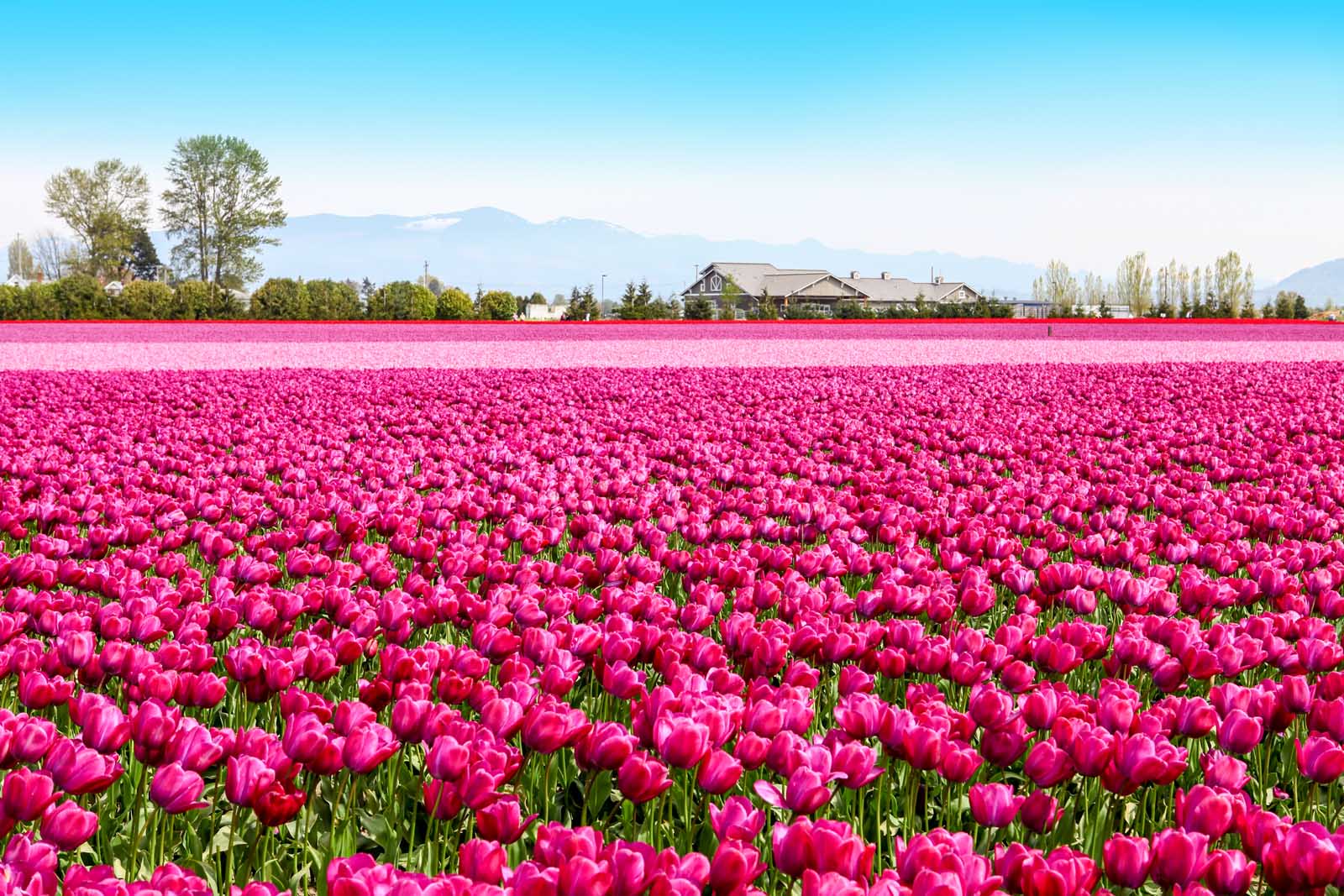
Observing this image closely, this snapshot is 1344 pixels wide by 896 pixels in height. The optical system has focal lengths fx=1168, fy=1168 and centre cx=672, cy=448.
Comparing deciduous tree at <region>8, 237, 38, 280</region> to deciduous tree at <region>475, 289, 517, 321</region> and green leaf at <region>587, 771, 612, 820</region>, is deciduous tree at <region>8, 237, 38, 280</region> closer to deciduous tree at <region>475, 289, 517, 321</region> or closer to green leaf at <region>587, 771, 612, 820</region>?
deciduous tree at <region>475, 289, 517, 321</region>

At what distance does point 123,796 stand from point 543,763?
1.05 m

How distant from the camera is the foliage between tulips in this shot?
6.95 feet

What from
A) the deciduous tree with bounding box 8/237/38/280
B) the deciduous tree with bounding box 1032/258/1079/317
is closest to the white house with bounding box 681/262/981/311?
the deciduous tree with bounding box 1032/258/1079/317

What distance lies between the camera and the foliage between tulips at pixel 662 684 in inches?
83.4

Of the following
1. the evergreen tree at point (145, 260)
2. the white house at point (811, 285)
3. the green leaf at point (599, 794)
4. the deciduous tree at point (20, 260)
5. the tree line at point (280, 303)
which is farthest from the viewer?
the deciduous tree at point (20, 260)

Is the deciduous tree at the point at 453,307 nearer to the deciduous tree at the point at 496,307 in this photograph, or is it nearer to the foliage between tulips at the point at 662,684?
the deciduous tree at the point at 496,307

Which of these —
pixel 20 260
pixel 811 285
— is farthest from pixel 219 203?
pixel 20 260

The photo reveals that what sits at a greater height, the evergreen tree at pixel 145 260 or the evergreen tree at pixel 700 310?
the evergreen tree at pixel 145 260

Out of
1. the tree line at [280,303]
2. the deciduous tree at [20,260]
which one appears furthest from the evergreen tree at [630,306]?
the deciduous tree at [20,260]

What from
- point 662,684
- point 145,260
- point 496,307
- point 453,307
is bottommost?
point 662,684

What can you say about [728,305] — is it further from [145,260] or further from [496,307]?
[145,260]

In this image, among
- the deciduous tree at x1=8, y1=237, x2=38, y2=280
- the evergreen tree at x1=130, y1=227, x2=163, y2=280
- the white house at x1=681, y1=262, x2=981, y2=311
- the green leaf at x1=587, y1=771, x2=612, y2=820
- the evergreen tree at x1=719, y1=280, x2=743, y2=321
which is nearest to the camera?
the green leaf at x1=587, y1=771, x2=612, y2=820

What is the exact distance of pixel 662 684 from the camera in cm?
367

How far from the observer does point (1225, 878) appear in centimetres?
197
